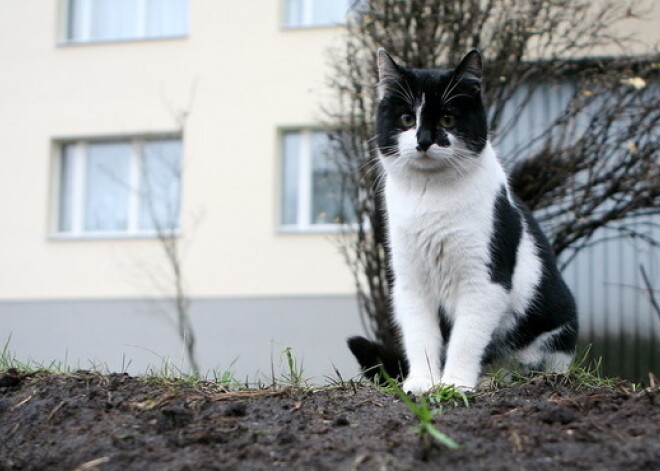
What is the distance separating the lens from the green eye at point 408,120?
376 cm

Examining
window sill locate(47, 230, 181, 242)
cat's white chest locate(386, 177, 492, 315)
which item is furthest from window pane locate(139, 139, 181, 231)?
cat's white chest locate(386, 177, 492, 315)

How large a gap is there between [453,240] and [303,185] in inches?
288

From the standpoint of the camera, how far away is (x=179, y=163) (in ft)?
36.9

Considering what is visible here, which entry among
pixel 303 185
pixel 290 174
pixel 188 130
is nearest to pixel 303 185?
pixel 303 185

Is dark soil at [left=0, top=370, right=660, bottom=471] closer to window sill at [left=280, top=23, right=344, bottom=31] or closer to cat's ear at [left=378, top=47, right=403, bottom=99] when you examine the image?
cat's ear at [left=378, top=47, right=403, bottom=99]

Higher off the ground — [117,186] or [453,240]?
[117,186]

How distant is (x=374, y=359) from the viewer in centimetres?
416

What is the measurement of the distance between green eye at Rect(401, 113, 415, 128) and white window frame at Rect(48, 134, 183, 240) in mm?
7806

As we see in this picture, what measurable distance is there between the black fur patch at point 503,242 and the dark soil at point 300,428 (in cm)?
58

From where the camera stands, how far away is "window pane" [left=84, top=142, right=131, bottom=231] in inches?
458

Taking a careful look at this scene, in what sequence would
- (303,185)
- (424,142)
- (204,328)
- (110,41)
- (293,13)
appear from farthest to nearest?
(110,41), (293,13), (303,185), (204,328), (424,142)

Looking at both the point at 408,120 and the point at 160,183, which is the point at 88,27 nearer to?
Result: the point at 160,183

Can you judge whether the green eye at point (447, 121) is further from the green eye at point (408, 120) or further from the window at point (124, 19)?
the window at point (124, 19)

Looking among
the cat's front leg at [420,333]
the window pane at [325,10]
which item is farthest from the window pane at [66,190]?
the cat's front leg at [420,333]
